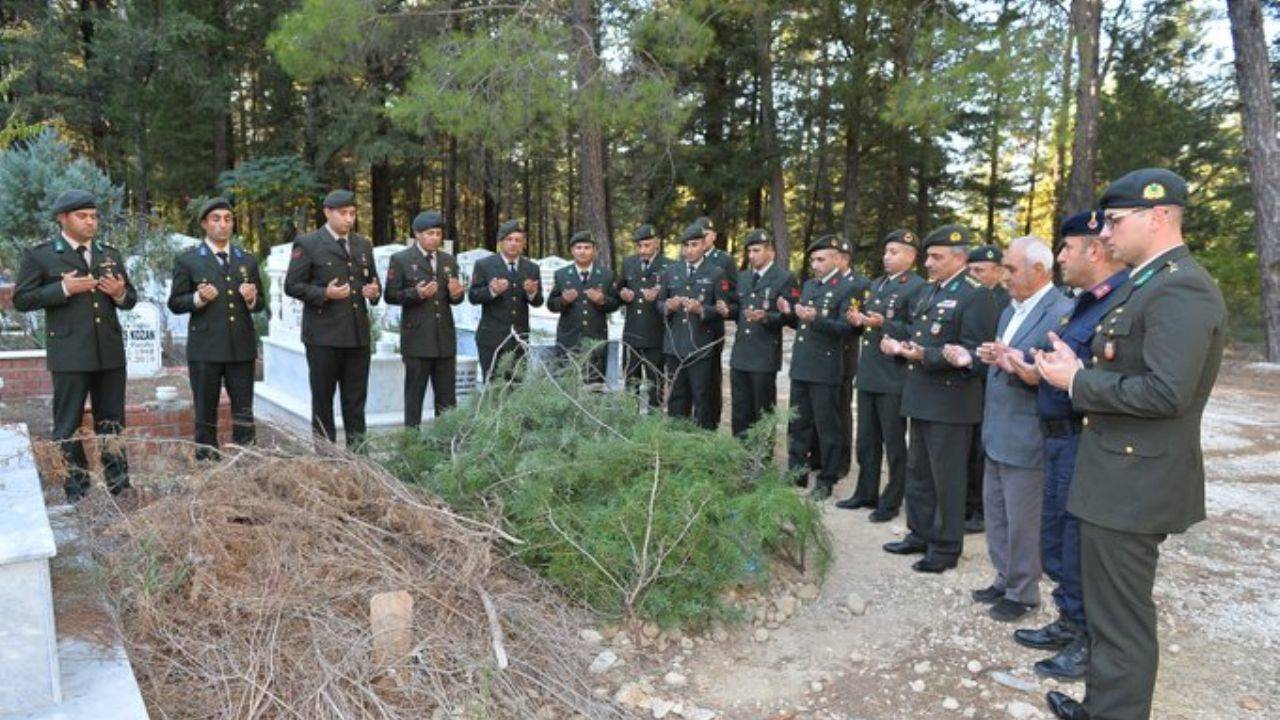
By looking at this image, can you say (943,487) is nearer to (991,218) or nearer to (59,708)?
(59,708)

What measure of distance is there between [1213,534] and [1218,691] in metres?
2.23

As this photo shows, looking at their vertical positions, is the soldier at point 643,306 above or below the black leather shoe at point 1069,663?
above

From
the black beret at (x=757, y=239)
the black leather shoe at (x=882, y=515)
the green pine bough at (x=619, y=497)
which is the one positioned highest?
the black beret at (x=757, y=239)

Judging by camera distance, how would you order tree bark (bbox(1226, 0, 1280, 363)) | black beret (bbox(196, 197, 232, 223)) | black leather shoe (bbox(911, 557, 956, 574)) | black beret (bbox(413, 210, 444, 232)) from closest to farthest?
black leather shoe (bbox(911, 557, 956, 574))
black beret (bbox(196, 197, 232, 223))
black beret (bbox(413, 210, 444, 232))
tree bark (bbox(1226, 0, 1280, 363))

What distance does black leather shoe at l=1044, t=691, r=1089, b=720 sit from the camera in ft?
9.78

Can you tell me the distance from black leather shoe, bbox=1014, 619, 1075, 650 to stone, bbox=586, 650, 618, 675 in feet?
5.85

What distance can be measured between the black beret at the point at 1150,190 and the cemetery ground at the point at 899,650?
1.85 metres

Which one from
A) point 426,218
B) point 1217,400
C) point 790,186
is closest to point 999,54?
point 1217,400

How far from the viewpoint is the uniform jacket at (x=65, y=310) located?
4.63m

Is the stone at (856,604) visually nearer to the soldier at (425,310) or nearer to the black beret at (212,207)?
the soldier at (425,310)

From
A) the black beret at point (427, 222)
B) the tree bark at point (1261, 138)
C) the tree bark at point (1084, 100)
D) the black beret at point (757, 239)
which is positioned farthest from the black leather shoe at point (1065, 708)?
the tree bark at point (1261, 138)

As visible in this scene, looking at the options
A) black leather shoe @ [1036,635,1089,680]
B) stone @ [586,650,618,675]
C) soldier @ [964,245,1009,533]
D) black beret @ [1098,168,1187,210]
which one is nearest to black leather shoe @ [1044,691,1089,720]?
black leather shoe @ [1036,635,1089,680]

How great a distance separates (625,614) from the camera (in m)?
3.60

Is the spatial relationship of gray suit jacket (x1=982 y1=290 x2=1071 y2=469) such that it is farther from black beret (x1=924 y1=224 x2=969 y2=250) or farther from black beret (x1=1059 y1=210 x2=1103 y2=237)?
black beret (x1=924 y1=224 x2=969 y2=250)
